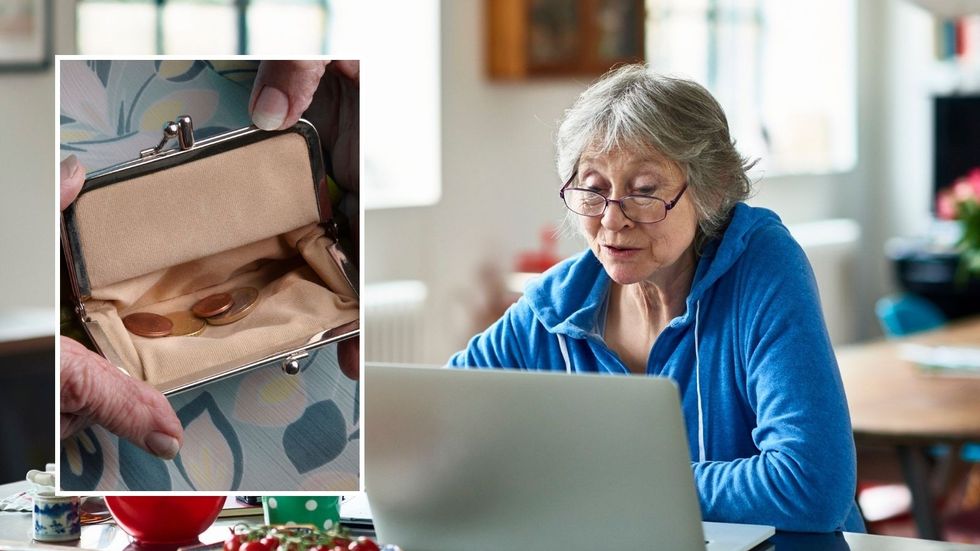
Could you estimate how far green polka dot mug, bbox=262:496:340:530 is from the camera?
1546 millimetres

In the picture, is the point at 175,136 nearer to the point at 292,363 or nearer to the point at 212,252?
the point at 212,252

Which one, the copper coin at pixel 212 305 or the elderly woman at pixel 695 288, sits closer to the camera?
the copper coin at pixel 212 305

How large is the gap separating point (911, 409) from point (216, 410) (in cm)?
204

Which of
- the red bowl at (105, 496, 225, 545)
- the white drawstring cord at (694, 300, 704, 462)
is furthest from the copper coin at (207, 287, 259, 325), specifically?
the white drawstring cord at (694, 300, 704, 462)

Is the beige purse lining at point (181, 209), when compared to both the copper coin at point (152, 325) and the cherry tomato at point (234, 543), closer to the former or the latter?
the copper coin at point (152, 325)

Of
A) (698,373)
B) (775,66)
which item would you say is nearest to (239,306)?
(698,373)

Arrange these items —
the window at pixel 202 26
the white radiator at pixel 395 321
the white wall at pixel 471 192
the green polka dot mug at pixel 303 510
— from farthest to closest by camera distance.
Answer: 1. the white wall at pixel 471 192
2. the white radiator at pixel 395 321
3. the window at pixel 202 26
4. the green polka dot mug at pixel 303 510

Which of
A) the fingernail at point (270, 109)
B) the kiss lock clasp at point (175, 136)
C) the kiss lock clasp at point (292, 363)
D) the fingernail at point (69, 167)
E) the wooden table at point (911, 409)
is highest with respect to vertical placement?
the fingernail at point (270, 109)

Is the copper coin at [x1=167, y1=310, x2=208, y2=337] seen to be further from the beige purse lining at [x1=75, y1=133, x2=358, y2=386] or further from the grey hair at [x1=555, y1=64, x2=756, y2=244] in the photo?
the grey hair at [x1=555, y1=64, x2=756, y2=244]

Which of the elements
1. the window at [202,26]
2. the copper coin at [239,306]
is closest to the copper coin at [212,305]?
the copper coin at [239,306]

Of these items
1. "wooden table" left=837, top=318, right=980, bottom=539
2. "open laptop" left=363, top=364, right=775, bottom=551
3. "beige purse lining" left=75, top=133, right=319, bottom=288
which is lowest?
"wooden table" left=837, top=318, right=980, bottom=539

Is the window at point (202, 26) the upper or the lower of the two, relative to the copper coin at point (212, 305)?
upper

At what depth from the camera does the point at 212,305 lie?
1.43 m

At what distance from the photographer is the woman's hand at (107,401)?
1410 mm
